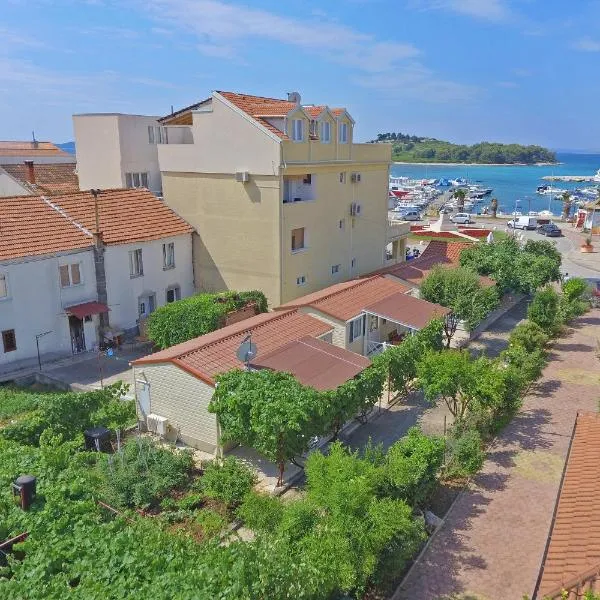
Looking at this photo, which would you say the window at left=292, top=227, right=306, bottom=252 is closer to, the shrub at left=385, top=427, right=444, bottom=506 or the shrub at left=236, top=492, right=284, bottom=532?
the shrub at left=385, top=427, right=444, bottom=506

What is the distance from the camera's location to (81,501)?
13008 mm

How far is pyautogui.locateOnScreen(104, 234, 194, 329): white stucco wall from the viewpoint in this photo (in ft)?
97.5

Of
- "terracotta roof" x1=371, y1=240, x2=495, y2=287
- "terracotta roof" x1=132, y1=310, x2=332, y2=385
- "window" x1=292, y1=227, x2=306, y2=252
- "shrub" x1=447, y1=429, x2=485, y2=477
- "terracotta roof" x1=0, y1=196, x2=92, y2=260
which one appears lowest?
"shrub" x1=447, y1=429, x2=485, y2=477

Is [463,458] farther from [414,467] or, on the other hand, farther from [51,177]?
[51,177]

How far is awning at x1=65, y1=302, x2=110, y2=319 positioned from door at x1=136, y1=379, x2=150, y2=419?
8.71 m

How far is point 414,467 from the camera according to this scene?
589 inches

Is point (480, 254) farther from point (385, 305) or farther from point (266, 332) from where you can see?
point (266, 332)

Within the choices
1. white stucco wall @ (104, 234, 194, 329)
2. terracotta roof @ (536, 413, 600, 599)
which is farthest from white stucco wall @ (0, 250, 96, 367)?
terracotta roof @ (536, 413, 600, 599)

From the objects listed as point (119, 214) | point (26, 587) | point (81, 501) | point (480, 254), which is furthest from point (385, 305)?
point (26, 587)

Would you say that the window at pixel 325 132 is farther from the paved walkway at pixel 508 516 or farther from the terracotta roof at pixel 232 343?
the paved walkway at pixel 508 516

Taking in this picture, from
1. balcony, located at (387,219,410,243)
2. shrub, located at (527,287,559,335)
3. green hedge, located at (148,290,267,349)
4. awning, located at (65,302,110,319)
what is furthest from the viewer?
balcony, located at (387,219,410,243)

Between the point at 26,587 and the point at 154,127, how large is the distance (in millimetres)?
34755

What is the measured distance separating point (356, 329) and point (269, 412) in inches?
443

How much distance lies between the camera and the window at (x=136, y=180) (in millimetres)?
39344
